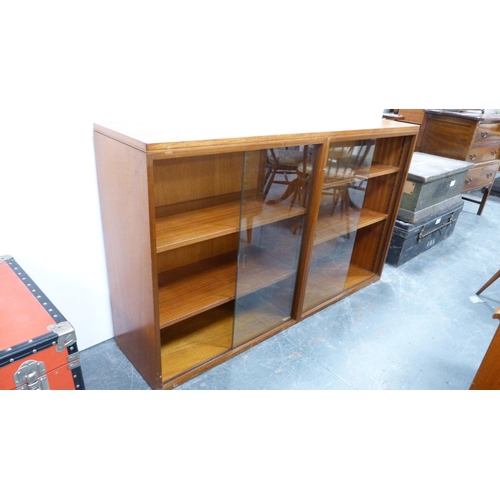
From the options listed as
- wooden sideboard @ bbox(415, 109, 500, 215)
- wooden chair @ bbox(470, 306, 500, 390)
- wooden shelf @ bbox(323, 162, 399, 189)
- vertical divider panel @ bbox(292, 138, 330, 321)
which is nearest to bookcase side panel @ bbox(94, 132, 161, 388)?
vertical divider panel @ bbox(292, 138, 330, 321)

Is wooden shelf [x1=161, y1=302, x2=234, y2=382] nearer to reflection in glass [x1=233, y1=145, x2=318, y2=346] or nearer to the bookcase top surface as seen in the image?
reflection in glass [x1=233, y1=145, x2=318, y2=346]

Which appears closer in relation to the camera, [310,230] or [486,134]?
[310,230]

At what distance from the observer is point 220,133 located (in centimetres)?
131

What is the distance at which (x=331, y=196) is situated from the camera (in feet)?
6.29

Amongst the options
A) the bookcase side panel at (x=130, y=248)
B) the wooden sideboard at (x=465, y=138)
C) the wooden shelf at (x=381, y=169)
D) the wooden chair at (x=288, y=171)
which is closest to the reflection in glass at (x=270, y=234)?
the wooden chair at (x=288, y=171)

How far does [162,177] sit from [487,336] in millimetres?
1933

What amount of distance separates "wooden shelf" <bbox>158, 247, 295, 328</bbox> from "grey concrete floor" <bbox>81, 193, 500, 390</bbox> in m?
0.33

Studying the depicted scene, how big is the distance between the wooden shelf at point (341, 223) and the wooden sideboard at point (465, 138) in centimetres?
147

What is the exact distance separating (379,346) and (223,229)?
109 centimetres

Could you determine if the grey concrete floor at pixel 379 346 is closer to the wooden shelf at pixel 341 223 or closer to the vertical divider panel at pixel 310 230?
the vertical divider panel at pixel 310 230

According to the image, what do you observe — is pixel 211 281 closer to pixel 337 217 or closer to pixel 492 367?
pixel 337 217

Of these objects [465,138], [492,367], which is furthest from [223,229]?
[465,138]

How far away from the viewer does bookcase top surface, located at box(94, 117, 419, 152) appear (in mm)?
1146

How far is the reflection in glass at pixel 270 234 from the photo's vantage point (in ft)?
5.12
